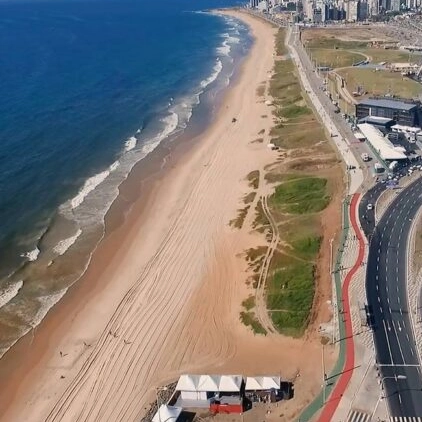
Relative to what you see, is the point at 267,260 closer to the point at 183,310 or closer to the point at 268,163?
the point at 183,310

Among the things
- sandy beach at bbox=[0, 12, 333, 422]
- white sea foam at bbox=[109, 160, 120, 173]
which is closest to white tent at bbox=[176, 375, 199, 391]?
sandy beach at bbox=[0, 12, 333, 422]

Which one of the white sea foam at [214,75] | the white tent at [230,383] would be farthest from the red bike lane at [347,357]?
the white sea foam at [214,75]

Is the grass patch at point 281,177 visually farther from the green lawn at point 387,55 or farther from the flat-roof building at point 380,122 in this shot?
the green lawn at point 387,55

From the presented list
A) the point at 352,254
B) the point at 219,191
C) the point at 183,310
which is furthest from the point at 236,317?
the point at 219,191

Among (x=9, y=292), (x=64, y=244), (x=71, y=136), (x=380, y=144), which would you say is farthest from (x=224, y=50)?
(x=9, y=292)

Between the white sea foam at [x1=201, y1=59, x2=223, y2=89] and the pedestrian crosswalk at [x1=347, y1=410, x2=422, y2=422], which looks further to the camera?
the white sea foam at [x1=201, y1=59, x2=223, y2=89]

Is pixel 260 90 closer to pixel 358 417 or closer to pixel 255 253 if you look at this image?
pixel 255 253

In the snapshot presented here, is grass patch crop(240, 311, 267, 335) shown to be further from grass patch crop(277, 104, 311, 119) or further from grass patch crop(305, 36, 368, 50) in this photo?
grass patch crop(305, 36, 368, 50)
